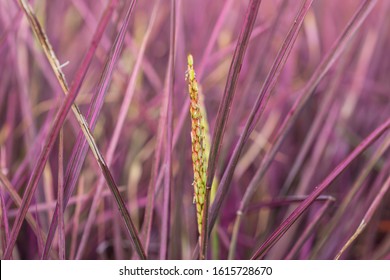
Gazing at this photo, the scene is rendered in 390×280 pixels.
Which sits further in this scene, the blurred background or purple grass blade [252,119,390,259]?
the blurred background

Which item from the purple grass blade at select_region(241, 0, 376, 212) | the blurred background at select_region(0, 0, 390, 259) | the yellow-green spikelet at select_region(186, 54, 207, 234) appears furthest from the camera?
the blurred background at select_region(0, 0, 390, 259)

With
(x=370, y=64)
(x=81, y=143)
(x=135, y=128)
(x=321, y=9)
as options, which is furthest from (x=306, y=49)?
(x=81, y=143)

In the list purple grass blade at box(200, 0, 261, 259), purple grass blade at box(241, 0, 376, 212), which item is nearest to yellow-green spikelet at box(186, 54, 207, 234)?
purple grass blade at box(200, 0, 261, 259)

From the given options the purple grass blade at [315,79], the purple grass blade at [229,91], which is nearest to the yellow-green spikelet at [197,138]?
the purple grass blade at [229,91]

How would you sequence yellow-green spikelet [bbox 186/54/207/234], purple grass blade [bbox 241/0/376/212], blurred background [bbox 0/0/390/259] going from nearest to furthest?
yellow-green spikelet [bbox 186/54/207/234] < purple grass blade [bbox 241/0/376/212] < blurred background [bbox 0/0/390/259]

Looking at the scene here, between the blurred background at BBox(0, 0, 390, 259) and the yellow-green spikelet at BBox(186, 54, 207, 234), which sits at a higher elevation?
the blurred background at BBox(0, 0, 390, 259)

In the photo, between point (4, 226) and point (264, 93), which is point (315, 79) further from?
point (4, 226)

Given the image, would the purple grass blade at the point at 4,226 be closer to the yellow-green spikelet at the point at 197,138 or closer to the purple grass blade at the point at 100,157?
the purple grass blade at the point at 100,157

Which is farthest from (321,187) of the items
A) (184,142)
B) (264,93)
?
(184,142)

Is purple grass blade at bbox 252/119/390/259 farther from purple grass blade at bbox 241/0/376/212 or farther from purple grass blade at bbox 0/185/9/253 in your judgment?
purple grass blade at bbox 0/185/9/253
